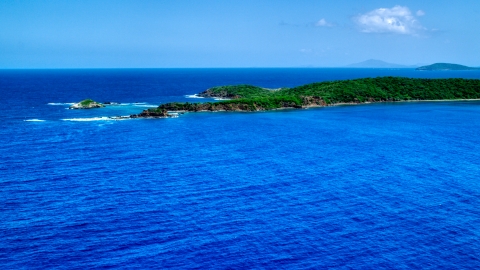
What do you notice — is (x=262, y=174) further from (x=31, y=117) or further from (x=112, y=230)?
(x=31, y=117)

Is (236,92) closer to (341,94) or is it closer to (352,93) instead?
(341,94)

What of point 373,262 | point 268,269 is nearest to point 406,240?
point 373,262

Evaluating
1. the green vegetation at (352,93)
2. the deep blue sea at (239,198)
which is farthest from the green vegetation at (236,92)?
the deep blue sea at (239,198)

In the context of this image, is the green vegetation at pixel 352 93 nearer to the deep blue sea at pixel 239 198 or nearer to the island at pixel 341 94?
the island at pixel 341 94

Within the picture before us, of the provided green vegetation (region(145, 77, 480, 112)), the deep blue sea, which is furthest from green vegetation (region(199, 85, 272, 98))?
the deep blue sea

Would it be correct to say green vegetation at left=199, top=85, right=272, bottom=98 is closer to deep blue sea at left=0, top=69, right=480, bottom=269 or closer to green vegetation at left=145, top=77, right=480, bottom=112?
green vegetation at left=145, top=77, right=480, bottom=112

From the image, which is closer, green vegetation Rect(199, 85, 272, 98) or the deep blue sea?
the deep blue sea
